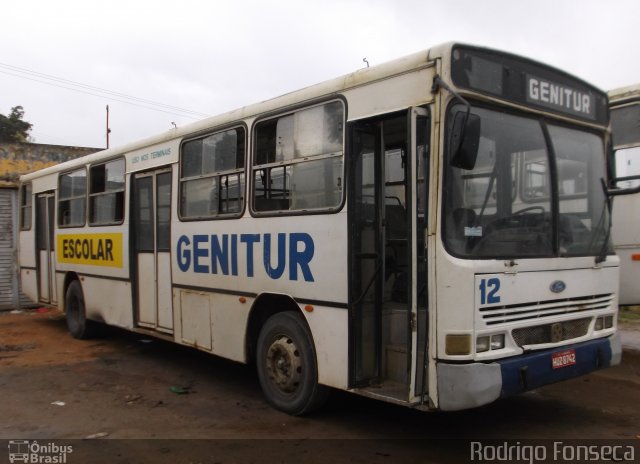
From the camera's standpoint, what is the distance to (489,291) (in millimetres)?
4066

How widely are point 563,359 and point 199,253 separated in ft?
12.7

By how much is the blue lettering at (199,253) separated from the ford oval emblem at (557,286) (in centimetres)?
357

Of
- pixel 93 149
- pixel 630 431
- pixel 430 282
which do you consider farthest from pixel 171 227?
pixel 93 149

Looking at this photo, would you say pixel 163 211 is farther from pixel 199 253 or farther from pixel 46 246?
pixel 46 246

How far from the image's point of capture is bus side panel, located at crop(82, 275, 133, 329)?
800 cm

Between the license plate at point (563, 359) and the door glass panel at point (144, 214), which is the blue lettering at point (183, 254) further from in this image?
the license plate at point (563, 359)

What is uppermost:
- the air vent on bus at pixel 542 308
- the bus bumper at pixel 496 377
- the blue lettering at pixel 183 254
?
the blue lettering at pixel 183 254

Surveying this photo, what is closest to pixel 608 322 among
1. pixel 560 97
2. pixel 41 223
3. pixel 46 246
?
pixel 560 97

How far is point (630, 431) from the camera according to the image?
496 cm

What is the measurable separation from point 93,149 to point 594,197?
1431 centimetres

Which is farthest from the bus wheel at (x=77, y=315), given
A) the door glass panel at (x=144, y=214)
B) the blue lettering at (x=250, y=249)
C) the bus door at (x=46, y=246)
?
the blue lettering at (x=250, y=249)

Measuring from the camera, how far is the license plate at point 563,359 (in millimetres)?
4414

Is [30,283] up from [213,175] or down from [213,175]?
down

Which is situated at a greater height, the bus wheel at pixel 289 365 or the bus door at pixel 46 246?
the bus door at pixel 46 246
